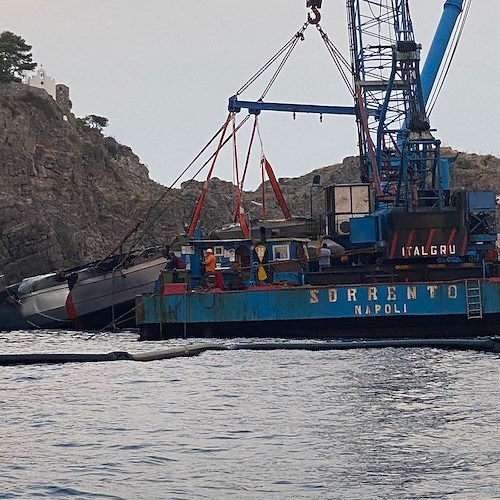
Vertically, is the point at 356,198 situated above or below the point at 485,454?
above

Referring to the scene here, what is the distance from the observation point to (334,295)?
49.8 meters

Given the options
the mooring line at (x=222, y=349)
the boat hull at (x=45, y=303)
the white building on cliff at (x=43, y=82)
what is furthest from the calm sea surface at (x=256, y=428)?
the white building on cliff at (x=43, y=82)

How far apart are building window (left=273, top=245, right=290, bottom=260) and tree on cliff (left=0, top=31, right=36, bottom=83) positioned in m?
79.5

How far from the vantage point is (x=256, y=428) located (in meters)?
25.5

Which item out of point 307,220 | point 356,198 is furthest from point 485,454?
point 307,220

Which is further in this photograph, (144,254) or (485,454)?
(144,254)

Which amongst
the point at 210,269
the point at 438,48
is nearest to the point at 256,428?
the point at 210,269

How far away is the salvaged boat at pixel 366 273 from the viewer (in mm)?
49656

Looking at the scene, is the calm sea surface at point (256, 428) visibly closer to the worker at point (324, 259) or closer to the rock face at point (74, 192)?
the worker at point (324, 259)

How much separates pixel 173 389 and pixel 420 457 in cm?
1154

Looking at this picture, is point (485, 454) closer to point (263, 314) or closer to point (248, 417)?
point (248, 417)

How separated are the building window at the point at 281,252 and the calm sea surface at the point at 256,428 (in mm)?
15020

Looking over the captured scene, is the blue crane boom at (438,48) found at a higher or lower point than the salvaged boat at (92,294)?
higher

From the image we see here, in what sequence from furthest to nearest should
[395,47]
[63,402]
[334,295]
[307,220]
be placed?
[307,220] < [395,47] < [334,295] < [63,402]
